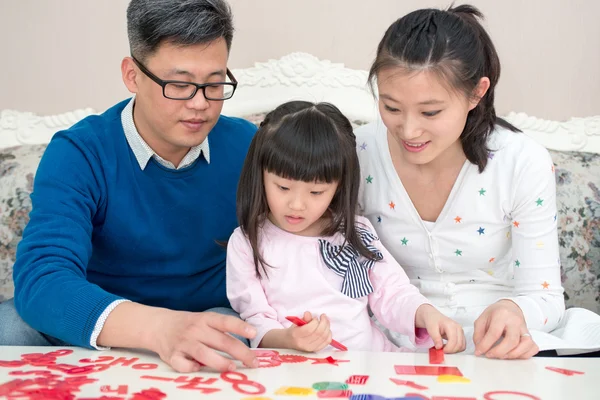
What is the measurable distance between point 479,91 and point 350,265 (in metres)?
0.45

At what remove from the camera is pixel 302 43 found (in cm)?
249

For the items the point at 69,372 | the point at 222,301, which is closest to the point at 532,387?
the point at 69,372

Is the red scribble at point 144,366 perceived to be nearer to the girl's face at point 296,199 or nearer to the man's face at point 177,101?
the girl's face at point 296,199

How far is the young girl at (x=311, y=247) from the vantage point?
1.46 metres

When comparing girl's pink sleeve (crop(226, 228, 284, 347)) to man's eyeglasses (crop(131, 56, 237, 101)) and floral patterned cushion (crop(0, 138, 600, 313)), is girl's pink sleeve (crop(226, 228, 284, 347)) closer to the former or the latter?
man's eyeglasses (crop(131, 56, 237, 101))

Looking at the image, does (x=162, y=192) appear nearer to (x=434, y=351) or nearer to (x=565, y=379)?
(x=434, y=351)

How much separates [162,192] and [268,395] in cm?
80

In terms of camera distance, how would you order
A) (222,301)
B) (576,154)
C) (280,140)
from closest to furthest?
1. (280,140)
2. (222,301)
3. (576,154)

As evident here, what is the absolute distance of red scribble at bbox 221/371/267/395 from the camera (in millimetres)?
1010

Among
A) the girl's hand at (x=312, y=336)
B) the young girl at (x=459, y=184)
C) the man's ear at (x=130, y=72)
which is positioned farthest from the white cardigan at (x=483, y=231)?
the man's ear at (x=130, y=72)

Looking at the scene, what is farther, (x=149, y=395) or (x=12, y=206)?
(x=12, y=206)

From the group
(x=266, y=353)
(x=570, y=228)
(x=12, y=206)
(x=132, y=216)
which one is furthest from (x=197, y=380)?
(x=570, y=228)

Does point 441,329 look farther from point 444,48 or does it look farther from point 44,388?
point 44,388

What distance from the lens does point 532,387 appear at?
1037 mm
